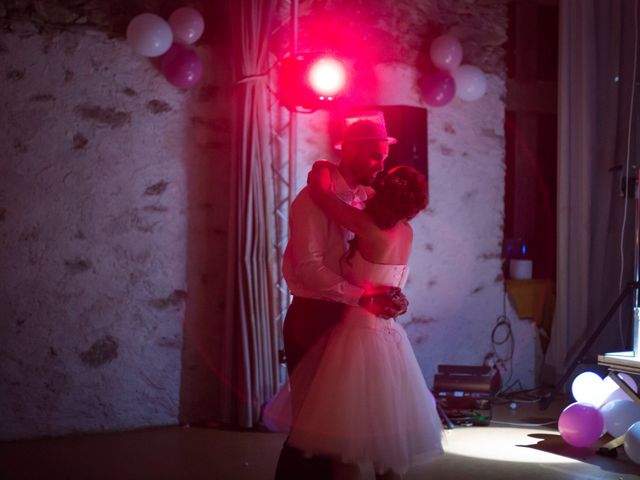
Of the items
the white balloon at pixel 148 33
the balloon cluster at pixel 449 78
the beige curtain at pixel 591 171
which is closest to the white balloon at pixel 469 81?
the balloon cluster at pixel 449 78

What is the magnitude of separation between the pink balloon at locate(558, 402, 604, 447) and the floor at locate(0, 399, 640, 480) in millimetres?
90

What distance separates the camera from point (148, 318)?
17.0ft

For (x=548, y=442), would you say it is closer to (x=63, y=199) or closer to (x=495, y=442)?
(x=495, y=442)

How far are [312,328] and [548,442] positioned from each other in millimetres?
2406

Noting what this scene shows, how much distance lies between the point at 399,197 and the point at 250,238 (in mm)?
2457

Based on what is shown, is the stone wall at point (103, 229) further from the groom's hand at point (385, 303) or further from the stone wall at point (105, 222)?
the groom's hand at point (385, 303)

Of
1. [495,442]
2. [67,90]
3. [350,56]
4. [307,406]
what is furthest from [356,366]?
[350,56]

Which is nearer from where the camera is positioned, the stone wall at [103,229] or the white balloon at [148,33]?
the stone wall at [103,229]

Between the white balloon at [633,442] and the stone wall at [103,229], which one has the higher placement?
the stone wall at [103,229]

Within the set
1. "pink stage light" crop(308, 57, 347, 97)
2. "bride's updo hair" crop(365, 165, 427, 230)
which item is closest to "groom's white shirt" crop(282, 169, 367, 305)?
"bride's updo hair" crop(365, 165, 427, 230)

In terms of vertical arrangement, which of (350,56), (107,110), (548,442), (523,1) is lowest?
(548,442)

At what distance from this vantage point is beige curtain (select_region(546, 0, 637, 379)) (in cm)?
647

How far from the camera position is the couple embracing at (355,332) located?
281 centimetres

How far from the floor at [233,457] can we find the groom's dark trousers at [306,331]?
102 centimetres
